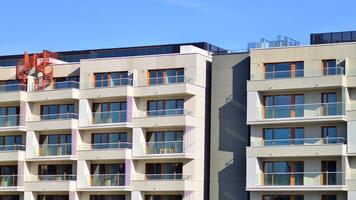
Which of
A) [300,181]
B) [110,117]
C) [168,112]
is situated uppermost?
[168,112]

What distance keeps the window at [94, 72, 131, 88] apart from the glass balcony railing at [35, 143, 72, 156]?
5872mm

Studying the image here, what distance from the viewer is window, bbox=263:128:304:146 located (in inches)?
2657

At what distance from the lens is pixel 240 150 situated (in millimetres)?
69625

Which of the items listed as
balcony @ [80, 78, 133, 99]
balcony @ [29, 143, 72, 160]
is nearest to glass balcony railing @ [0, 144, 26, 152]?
balcony @ [29, 143, 72, 160]

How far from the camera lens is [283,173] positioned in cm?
6706

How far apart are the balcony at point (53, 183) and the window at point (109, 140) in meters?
3.49

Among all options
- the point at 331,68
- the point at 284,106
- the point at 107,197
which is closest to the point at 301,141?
the point at 284,106

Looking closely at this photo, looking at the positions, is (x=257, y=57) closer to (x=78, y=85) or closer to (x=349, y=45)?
(x=349, y=45)

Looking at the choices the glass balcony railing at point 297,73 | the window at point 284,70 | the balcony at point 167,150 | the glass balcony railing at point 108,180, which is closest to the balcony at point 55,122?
the glass balcony railing at point 108,180

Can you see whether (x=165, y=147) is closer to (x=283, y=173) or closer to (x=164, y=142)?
(x=164, y=142)

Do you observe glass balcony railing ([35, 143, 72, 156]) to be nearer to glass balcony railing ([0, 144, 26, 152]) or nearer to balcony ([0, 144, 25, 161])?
balcony ([0, 144, 25, 161])

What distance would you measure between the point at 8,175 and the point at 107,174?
1013 centimetres

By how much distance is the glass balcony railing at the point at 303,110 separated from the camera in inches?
2594

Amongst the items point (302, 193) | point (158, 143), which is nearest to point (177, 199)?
point (158, 143)
